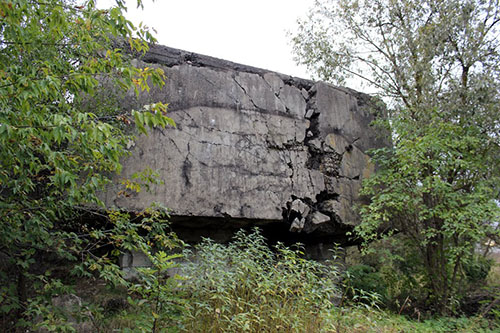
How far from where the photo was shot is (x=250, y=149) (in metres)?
5.34

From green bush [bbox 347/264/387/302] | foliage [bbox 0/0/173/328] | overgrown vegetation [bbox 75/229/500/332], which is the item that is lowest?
green bush [bbox 347/264/387/302]

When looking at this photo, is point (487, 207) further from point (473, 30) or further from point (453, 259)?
point (473, 30)

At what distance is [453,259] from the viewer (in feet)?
17.5

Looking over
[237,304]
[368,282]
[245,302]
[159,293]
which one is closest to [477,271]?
[368,282]

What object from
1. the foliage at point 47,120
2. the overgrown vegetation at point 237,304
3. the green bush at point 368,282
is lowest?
the green bush at point 368,282

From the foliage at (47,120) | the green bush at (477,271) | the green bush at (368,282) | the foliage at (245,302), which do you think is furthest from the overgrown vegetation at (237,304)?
Result: the green bush at (477,271)

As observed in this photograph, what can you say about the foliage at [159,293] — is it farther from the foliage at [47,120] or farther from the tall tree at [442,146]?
the tall tree at [442,146]

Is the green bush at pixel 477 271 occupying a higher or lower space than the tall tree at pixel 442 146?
lower

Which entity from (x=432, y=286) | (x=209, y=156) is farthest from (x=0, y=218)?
(x=432, y=286)

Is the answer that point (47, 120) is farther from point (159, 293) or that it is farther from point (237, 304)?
point (237, 304)

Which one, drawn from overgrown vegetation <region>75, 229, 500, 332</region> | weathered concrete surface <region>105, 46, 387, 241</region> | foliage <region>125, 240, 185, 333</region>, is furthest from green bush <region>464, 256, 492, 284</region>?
foliage <region>125, 240, 185, 333</region>

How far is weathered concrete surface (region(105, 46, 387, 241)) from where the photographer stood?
4816 mm

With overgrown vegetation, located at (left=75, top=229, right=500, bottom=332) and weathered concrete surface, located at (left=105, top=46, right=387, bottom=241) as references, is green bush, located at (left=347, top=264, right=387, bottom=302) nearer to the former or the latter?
weathered concrete surface, located at (left=105, top=46, right=387, bottom=241)

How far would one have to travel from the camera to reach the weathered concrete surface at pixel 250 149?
4.82m
